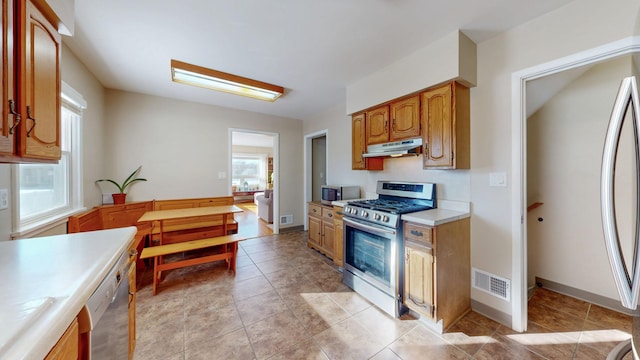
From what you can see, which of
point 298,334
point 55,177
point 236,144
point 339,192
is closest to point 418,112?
point 339,192

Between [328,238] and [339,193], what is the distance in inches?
27.5

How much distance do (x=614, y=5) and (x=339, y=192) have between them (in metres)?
2.80

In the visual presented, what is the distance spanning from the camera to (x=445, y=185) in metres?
2.33

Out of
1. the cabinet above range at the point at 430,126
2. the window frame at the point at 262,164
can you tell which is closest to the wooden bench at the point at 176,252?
the cabinet above range at the point at 430,126

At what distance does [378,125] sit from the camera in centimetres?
272

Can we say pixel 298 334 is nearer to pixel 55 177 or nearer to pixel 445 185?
pixel 445 185

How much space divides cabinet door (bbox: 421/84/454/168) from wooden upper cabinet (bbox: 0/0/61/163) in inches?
106

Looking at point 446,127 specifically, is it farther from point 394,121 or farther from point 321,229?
point 321,229

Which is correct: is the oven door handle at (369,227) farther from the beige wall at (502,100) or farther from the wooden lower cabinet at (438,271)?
the beige wall at (502,100)

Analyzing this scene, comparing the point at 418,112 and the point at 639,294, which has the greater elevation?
the point at 418,112

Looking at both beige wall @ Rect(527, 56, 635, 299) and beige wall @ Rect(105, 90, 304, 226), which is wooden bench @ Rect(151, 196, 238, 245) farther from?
beige wall @ Rect(527, 56, 635, 299)

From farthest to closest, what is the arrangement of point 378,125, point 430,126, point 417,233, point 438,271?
point 378,125, point 430,126, point 417,233, point 438,271

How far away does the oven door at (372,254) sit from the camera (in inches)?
80.5

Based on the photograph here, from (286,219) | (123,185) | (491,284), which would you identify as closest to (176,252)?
(123,185)
